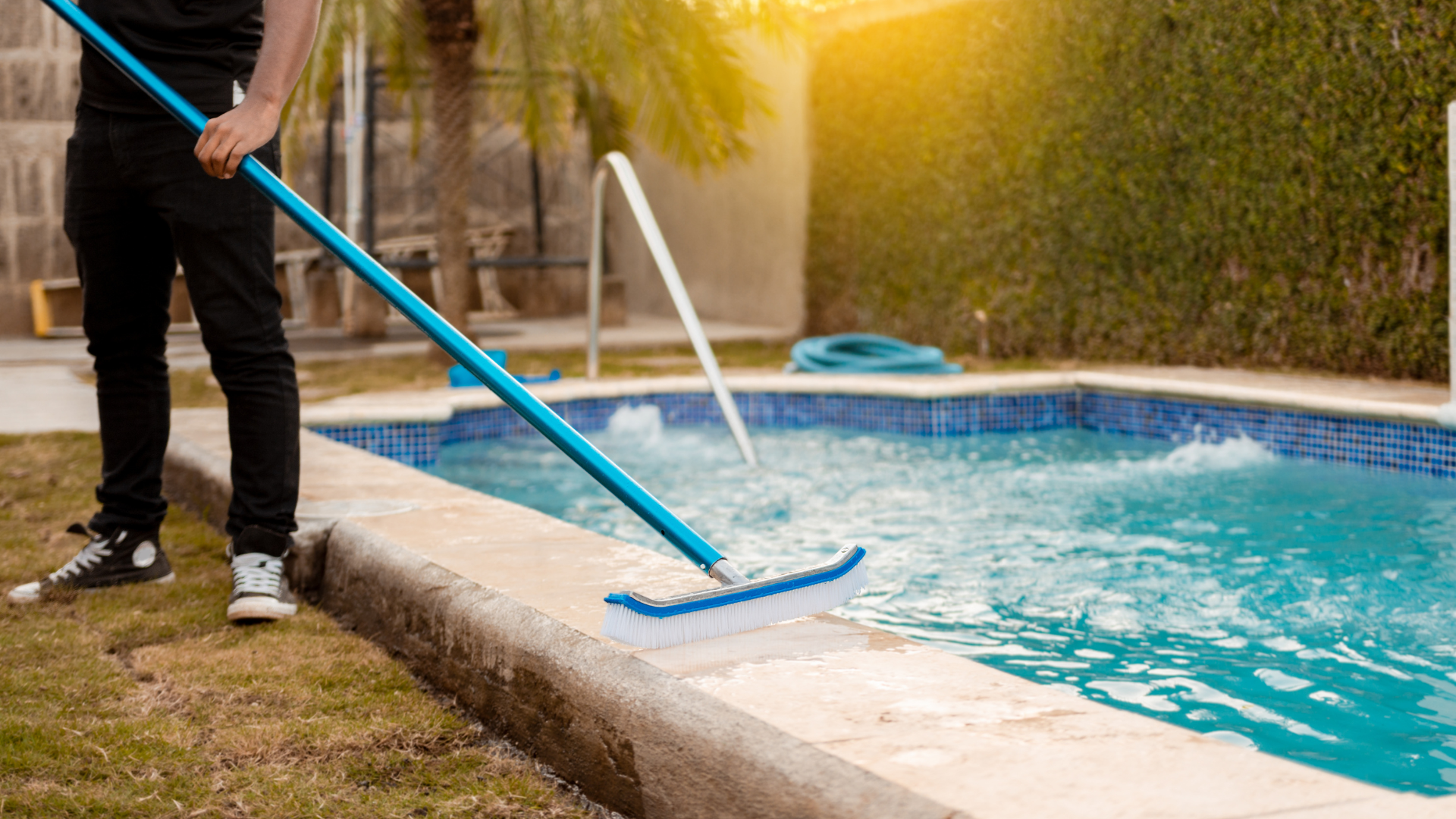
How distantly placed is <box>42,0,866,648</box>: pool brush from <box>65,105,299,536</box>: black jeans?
20 centimetres

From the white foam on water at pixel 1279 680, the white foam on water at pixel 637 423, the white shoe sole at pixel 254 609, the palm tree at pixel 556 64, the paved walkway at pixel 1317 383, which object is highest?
the palm tree at pixel 556 64

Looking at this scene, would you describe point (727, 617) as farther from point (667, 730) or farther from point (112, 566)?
point (112, 566)

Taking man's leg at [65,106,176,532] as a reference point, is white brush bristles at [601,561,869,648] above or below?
below

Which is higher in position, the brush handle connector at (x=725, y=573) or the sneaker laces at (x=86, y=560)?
the brush handle connector at (x=725, y=573)

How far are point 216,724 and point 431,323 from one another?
2.12 ft

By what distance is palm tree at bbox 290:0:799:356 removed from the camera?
278 inches

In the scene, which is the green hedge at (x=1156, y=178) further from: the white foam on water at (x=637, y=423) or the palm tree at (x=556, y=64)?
the white foam on water at (x=637, y=423)

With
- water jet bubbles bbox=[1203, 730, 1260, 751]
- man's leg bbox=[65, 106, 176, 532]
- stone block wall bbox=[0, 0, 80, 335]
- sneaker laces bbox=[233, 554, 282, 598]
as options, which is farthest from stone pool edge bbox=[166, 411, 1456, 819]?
stone block wall bbox=[0, 0, 80, 335]

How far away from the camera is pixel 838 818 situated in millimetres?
1197

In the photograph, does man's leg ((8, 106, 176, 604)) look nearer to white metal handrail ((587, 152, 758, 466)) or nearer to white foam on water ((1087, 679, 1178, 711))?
white foam on water ((1087, 679, 1178, 711))

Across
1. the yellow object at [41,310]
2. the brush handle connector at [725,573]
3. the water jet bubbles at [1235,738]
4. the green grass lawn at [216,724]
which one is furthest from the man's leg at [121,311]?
the yellow object at [41,310]

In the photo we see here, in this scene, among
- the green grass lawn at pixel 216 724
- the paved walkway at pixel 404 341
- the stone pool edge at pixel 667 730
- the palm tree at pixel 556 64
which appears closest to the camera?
the stone pool edge at pixel 667 730

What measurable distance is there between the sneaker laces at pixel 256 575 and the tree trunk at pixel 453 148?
17.4ft

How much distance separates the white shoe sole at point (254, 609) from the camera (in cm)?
226
